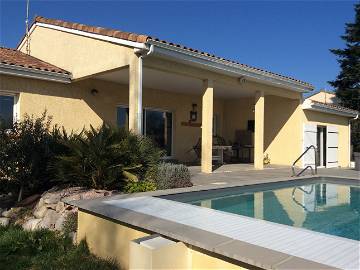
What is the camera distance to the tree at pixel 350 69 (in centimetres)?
2736

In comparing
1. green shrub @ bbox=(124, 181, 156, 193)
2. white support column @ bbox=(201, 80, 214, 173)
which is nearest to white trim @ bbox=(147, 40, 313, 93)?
white support column @ bbox=(201, 80, 214, 173)

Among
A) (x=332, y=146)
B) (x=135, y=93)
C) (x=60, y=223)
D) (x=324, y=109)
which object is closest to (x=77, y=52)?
(x=135, y=93)

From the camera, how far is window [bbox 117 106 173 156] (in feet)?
48.9

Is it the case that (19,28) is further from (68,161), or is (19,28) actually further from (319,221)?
(319,221)

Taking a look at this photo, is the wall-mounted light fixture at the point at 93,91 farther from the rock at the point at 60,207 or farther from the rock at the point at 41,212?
the rock at the point at 60,207

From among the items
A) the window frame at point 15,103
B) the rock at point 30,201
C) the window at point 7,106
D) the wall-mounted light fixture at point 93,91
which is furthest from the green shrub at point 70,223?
the wall-mounted light fixture at point 93,91

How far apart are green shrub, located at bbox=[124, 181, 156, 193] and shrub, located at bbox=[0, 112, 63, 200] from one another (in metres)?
1.91

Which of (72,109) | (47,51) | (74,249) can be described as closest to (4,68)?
(72,109)

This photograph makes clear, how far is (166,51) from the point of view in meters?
9.87

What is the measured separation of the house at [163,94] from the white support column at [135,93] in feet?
0.09

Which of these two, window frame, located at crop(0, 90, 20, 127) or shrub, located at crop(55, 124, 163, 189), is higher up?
window frame, located at crop(0, 90, 20, 127)

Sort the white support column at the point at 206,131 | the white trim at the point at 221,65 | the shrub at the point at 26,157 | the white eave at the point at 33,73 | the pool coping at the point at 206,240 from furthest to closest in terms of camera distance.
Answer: the white support column at the point at 206,131 → the white eave at the point at 33,73 → the white trim at the point at 221,65 → the shrub at the point at 26,157 → the pool coping at the point at 206,240

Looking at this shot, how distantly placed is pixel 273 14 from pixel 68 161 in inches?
389

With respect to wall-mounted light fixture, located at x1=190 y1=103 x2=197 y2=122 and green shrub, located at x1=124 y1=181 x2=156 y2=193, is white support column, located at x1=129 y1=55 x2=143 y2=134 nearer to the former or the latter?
green shrub, located at x1=124 y1=181 x2=156 y2=193
